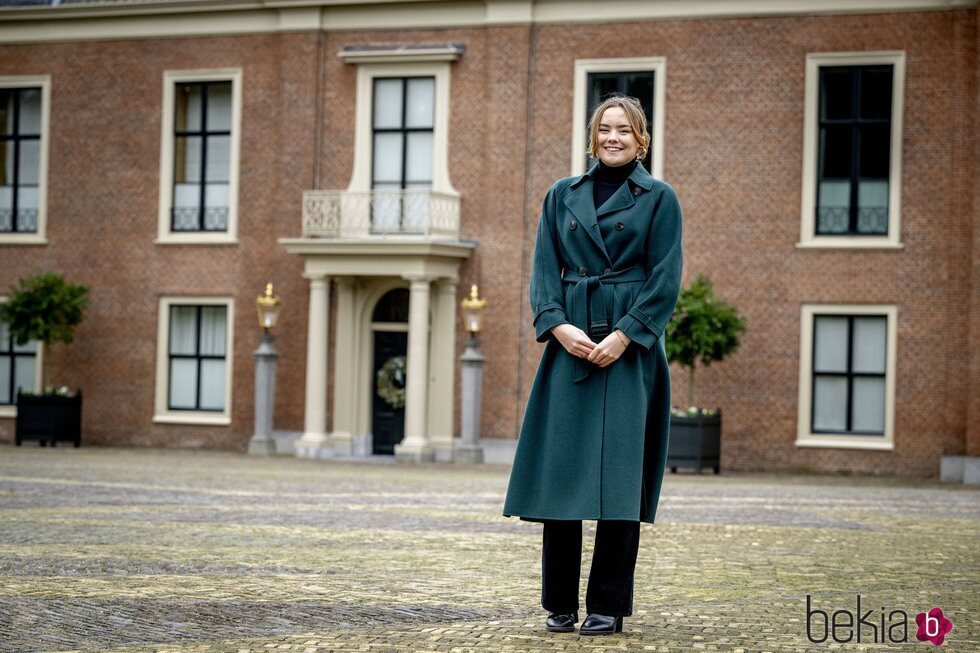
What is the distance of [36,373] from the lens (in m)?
25.3

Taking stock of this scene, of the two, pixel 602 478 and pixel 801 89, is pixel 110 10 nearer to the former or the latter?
pixel 801 89

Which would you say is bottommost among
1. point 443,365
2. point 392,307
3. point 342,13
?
point 443,365

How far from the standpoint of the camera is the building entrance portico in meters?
22.4

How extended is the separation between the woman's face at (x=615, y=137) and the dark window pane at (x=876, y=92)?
16.7 m

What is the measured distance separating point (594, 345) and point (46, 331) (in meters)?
19.7

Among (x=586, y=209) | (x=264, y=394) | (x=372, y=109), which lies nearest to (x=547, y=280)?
(x=586, y=209)

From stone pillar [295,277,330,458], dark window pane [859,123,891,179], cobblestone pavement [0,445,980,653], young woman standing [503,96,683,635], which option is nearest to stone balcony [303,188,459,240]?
stone pillar [295,277,330,458]

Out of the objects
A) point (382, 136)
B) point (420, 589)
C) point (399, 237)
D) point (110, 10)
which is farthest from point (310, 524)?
point (110, 10)

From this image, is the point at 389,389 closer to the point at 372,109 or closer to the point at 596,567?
the point at 372,109

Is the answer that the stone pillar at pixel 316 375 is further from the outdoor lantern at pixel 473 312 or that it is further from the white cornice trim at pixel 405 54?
the white cornice trim at pixel 405 54

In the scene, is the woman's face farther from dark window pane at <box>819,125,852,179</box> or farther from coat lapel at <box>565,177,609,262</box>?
dark window pane at <box>819,125,852,179</box>

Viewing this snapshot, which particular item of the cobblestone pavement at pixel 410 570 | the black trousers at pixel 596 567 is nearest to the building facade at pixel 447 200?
the cobblestone pavement at pixel 410 570

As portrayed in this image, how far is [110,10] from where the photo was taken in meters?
24.8

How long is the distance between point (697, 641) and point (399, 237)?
17.4 meters
